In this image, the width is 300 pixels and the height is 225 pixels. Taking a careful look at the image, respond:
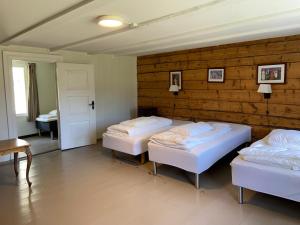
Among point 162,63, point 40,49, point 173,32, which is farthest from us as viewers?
point 162,63

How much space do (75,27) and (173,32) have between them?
53.2 inches

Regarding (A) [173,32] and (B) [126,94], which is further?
(B) [126,94]

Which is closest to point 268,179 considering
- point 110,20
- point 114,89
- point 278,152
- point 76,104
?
point 278,152

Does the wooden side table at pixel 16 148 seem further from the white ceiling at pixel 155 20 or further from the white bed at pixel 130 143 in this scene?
the white ceiling at pixel 155 20

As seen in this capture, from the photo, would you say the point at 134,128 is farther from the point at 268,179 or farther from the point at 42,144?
the point at 42,144

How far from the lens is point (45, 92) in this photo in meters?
6.52

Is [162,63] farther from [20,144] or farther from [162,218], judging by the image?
[162,218]

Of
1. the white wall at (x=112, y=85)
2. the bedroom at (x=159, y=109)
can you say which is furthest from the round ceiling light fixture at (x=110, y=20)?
the white wall at (x=112, y=85)

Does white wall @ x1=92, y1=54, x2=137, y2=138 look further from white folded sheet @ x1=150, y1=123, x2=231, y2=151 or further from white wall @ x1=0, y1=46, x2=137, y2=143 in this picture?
white folded sheet @ x1=150, y1=123, x2=231, y2=151

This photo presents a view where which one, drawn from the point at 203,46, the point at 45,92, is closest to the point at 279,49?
the point at 203,46

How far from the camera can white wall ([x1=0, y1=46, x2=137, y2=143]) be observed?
17.7ft

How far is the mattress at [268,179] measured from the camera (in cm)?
229

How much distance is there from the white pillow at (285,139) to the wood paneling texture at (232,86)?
0.93 meters

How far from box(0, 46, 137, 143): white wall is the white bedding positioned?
12.2 feet
